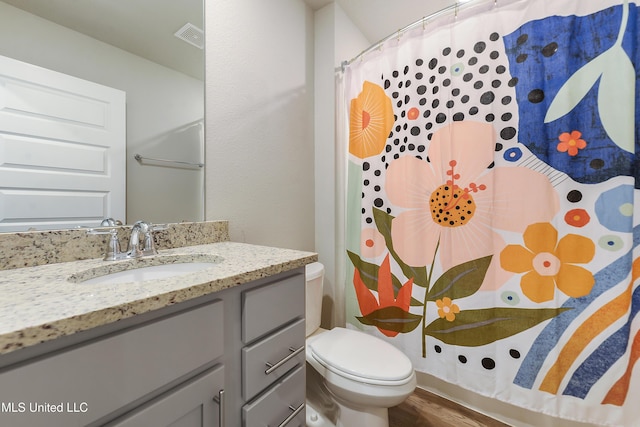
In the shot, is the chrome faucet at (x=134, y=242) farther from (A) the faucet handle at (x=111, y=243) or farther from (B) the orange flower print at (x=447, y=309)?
(B) the orange flower print at (x=447, y=309)

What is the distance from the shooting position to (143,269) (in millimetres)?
855

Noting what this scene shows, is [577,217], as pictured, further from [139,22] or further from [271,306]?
[139,22]

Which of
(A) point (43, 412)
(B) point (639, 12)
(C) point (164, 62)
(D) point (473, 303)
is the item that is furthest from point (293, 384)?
(B) point (639, 12)

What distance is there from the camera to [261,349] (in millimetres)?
732

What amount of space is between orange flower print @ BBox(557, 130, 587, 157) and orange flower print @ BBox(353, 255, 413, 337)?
0.86 metres

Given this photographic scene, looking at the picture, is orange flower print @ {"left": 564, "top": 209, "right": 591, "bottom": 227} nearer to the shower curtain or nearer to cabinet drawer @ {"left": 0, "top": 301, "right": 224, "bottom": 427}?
the shower curtain

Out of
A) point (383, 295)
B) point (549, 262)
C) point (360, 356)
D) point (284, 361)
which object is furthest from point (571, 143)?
point (284, 361)

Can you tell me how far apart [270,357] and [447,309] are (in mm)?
941

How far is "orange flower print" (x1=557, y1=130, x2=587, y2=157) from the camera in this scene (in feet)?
3.30

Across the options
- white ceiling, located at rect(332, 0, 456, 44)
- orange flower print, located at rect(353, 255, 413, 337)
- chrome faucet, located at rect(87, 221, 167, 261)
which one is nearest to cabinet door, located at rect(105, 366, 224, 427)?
chrome faucet, located at rect(87, 221, 167, 261)

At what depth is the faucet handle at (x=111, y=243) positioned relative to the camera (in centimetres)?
85

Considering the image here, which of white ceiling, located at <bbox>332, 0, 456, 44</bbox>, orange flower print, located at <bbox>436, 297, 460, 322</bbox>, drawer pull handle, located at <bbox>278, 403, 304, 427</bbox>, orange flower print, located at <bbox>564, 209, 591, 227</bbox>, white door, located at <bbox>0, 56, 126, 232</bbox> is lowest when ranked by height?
drawer pull handle, located at <bbox>278, 403, 304, 427</bbox>

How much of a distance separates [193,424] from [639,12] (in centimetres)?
188

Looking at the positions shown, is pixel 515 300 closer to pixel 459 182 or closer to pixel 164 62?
pixel 459 182
